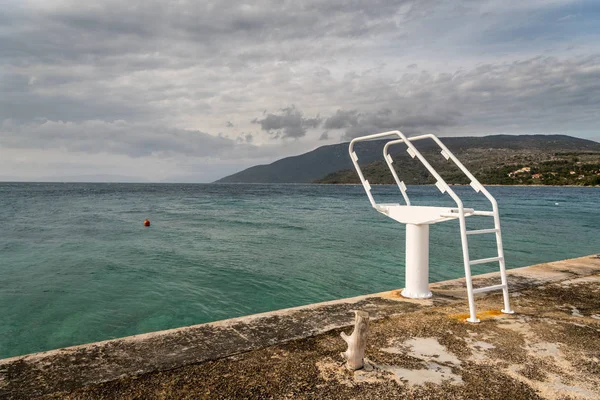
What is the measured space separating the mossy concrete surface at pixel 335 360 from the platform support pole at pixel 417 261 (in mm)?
409

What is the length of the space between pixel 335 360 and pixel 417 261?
2367 millimetres

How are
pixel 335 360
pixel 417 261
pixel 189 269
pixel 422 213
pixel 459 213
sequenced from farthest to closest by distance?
pixel 189 269
pixel 417 261
pixel 422 213
pixel 459 213
pixel 335 360

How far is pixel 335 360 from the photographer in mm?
3422

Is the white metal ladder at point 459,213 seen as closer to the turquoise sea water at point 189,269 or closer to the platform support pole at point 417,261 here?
the platform support pole at point 417,261

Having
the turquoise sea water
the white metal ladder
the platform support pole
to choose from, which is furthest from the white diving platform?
the turquoise sea water

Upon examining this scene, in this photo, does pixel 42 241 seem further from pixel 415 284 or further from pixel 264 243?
pixel 415 284

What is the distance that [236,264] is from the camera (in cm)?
1348

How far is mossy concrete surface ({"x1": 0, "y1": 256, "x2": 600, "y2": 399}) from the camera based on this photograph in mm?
2930

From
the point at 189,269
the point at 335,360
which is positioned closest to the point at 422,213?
the point at 335,360

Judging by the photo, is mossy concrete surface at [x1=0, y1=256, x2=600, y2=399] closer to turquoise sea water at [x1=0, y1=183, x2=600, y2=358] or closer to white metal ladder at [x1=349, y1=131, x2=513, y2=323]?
white metal ladder at [x1=349, y1=131, x2=513, y2=323]

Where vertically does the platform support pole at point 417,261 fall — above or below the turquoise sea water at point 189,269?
above

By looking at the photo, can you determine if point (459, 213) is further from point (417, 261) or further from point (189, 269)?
point (189, 269)

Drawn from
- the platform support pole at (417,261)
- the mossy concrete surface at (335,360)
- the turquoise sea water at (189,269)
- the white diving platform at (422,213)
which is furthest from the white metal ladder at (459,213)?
the turquoise sea water at (189,269)

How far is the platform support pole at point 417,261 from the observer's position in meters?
5.25
